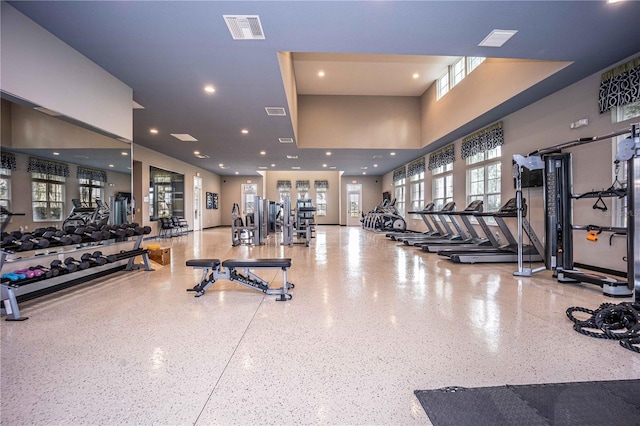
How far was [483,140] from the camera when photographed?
773cm

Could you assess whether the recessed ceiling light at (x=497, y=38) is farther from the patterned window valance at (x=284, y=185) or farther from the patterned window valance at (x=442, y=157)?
Result: the patterned window valance at (x=284, y=185)

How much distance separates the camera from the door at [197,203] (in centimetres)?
1456

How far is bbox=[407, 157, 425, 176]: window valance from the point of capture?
11.8 metres

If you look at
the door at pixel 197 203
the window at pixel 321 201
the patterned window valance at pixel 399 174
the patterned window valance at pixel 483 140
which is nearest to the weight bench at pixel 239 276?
the patterned window valance at pixel 483 140

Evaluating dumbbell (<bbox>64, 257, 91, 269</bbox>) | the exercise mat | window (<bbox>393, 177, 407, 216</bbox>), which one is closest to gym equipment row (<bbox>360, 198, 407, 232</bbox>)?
window (<bbox>393, 177, 407, 216</bbox>)

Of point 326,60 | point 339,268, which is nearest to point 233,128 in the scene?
point 326,60

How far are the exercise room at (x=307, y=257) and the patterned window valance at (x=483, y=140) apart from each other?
0.09 meters

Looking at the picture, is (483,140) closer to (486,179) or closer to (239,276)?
(486,179)

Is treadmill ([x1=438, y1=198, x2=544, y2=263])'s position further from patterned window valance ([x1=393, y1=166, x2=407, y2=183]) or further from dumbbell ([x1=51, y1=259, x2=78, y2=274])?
patterned window valance ([x1=393, y1=166, x2=407, y2=183])

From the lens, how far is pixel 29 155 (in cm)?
359

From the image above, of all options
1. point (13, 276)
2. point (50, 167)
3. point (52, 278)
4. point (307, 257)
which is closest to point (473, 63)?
point (307, 257)

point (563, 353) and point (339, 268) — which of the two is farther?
point (339, 268)

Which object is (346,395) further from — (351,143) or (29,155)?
(351,143)

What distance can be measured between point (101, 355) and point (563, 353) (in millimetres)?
3153
